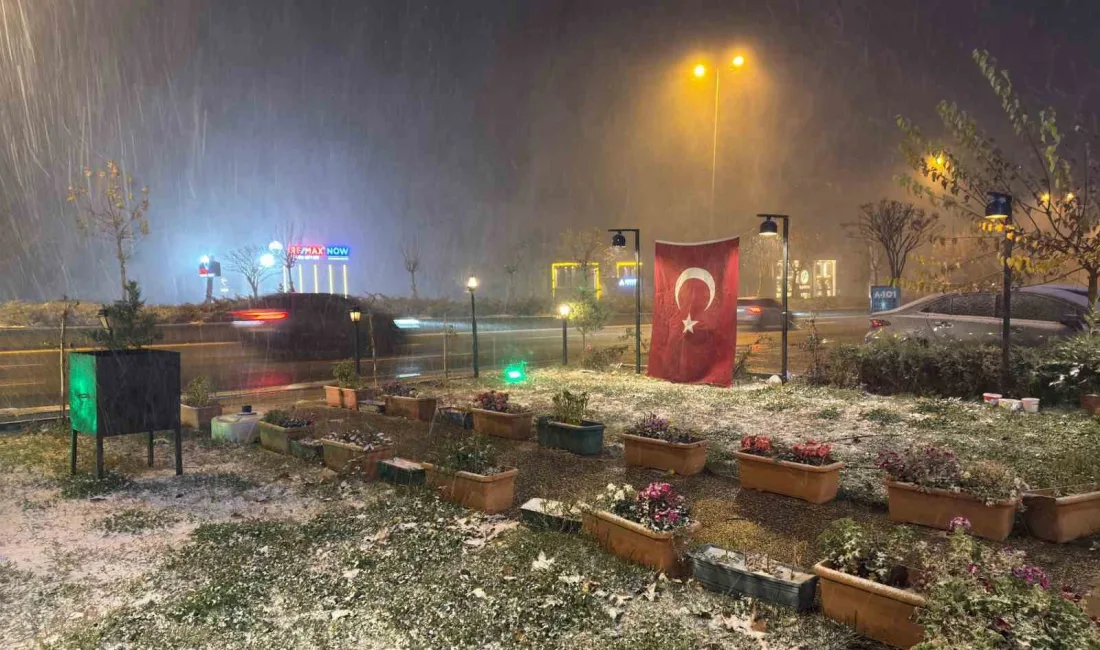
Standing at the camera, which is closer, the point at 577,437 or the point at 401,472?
the point at 401,472

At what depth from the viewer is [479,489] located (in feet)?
18.2

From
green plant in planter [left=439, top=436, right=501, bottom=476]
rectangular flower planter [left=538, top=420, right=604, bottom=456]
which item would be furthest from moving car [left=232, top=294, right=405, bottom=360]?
green plant in planter [left=439, top=436, right=501, bottom=476]

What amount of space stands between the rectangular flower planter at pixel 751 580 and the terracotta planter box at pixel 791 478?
1624 mm

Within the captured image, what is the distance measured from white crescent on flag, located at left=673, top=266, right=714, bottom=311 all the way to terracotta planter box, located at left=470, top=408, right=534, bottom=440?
4.39 m

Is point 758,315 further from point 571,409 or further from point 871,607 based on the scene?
point 871,607

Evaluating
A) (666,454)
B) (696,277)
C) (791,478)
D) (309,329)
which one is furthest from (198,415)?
(309,329)

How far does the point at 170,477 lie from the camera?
6.60 metres

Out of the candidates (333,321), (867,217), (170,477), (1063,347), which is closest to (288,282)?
(333,321)

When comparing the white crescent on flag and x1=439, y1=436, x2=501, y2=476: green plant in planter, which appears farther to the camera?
the white crescent on flag

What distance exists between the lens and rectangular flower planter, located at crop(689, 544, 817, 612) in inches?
148

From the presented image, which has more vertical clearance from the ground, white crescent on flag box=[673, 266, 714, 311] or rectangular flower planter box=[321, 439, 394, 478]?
white crescent on flag box=[673, 266, 714, 311]

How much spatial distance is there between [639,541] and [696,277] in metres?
7.67

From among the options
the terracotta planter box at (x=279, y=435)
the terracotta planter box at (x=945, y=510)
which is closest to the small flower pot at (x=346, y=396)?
the terracotta planter box at (x=279, y=435)

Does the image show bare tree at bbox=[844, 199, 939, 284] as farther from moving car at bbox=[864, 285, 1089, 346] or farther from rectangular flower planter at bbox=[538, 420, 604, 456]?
rectangular flower planter at bbox=[538, 420, 604, 456]
